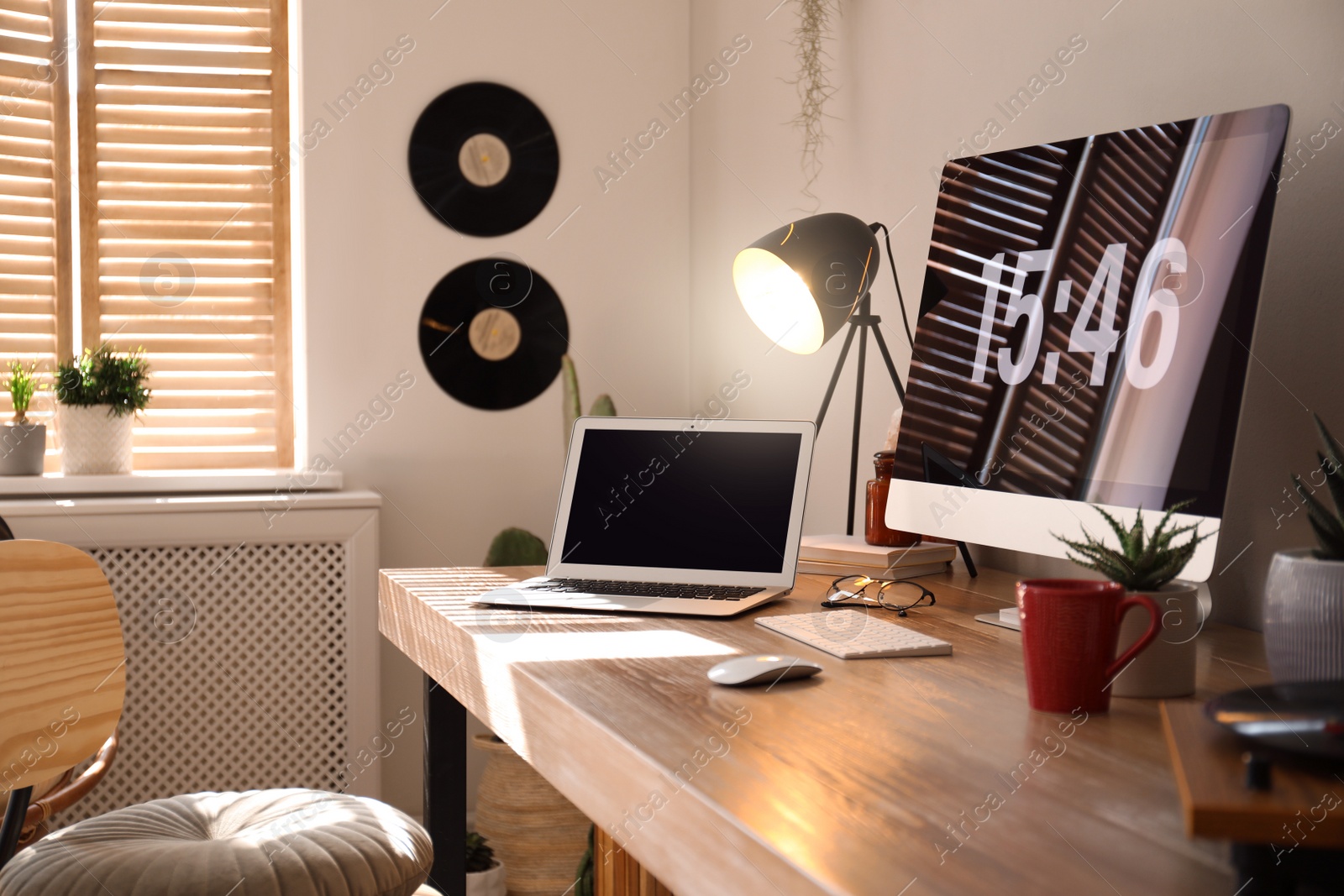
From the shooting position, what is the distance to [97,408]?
249cm

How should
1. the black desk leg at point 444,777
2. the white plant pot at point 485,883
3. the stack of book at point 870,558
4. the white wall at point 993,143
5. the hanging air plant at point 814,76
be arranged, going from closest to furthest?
the white wall at point 993,143 < the stack of book at point 870,558 < the black desk leg at point 444,777 < the hanging air plant at point 814,76 < the white plant pot at point 485,883

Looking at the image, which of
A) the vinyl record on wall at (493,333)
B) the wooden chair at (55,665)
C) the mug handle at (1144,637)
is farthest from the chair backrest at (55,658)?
the mug handle at (1144,637)

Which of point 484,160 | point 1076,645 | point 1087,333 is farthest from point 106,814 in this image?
point 484,160

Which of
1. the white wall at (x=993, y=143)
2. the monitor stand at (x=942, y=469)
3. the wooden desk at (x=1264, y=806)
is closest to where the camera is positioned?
the wooden desk at (x=1264, y=806)

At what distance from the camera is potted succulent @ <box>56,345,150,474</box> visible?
8.16 ft

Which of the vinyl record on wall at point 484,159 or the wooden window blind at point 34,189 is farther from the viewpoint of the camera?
the vinyl record on wall at point 484,159

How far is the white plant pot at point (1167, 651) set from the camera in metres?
0.91

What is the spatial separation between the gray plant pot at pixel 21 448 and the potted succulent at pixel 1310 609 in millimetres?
2562

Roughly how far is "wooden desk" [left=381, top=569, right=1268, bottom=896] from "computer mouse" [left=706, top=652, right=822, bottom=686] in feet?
0.04

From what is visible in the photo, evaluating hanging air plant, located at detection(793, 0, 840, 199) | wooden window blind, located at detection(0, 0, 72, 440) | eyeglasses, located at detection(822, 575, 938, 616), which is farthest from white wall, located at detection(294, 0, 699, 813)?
eyeglasses, located at detection(822, 575, 938, 616)

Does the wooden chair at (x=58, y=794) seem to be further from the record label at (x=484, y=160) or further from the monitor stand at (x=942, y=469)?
the record label at (x=484, y=160)

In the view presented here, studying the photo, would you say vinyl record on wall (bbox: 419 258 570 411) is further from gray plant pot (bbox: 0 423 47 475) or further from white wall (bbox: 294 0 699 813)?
gray plant pot (bbox: 0 423 47 475)

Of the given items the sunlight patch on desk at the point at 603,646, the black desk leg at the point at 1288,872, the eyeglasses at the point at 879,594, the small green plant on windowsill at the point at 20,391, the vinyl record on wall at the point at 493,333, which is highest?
the vinyl record on wall at the point at 493,333

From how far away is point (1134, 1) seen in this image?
1397 millimetres
